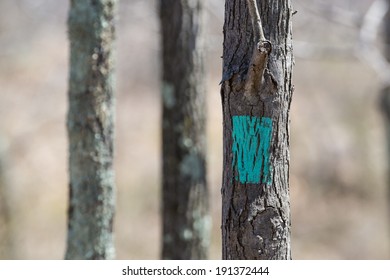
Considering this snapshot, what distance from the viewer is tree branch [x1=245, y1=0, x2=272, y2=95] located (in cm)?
221

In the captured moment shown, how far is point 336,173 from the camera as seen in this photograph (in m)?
12.5

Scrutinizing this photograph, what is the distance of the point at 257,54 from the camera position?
2221mm

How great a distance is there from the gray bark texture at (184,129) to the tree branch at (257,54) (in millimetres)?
2013

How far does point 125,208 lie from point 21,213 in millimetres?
1716

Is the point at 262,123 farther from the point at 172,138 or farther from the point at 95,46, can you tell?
the point at 172,138

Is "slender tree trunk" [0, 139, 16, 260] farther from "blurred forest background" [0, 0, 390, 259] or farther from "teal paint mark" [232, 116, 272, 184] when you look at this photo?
"teal paint mark" [232, 116, 272, 184]

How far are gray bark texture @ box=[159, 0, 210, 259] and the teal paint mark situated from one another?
197 cm

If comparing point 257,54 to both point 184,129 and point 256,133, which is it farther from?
point 184,129

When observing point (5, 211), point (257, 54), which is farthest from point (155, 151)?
point (257, 54)

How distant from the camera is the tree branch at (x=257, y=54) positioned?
221 cm

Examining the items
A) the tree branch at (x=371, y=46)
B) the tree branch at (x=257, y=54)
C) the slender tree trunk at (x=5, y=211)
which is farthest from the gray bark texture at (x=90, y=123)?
the slender tree trunk at (x=5, y=211)

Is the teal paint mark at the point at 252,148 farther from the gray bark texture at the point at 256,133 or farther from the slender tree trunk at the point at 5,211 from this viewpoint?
the slender tree trunk at the point at 5,211

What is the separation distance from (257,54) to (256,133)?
0.91ft

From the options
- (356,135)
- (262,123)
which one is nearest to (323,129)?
(356,135)
